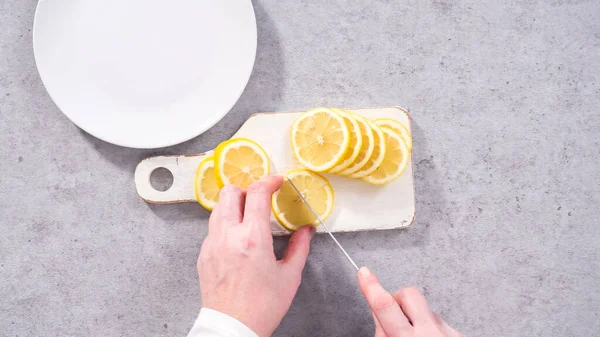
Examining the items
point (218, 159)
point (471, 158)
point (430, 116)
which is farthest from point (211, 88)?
point (471, 158)

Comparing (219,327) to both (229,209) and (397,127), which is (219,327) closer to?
(229,209)

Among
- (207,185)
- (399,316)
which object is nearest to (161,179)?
(207,185)

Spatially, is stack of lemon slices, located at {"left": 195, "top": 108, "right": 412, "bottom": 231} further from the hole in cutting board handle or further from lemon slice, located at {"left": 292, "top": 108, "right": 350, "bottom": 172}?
the hole in cutting board handle

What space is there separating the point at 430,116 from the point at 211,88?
2.47 ft

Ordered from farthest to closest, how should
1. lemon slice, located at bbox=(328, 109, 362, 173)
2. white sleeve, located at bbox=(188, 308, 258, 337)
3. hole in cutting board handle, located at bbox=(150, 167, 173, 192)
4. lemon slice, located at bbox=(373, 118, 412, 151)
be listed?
hole in cutting board handle, located at bbox=(150, 167, 173, 192)
lemon slice, located at bbox=(373, 118, 412, 151)
lemon slice, located at bbox=(328, 109, 362, 173)
white sleeve, located at bbox=(188, 308, 258, 337)

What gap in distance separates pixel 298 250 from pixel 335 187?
252 millimetres

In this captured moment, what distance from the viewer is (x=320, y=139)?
5.15 feet

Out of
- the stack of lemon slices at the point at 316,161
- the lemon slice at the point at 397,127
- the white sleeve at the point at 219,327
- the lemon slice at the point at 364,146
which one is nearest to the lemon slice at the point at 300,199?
the stack of lemon slices at the point at 316,161

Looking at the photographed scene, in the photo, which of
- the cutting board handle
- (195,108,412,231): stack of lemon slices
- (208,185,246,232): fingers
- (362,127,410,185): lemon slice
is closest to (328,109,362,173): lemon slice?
(195,108,412,231): stack of lemon slices

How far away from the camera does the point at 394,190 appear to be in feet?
5.46

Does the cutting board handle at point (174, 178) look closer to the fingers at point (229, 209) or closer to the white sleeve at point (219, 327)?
the fingers at point (229, 209)

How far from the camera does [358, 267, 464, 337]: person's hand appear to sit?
1.32 metres

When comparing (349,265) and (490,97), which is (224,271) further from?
(490,97)

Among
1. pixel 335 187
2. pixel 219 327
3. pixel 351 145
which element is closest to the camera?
pixel 219 327
